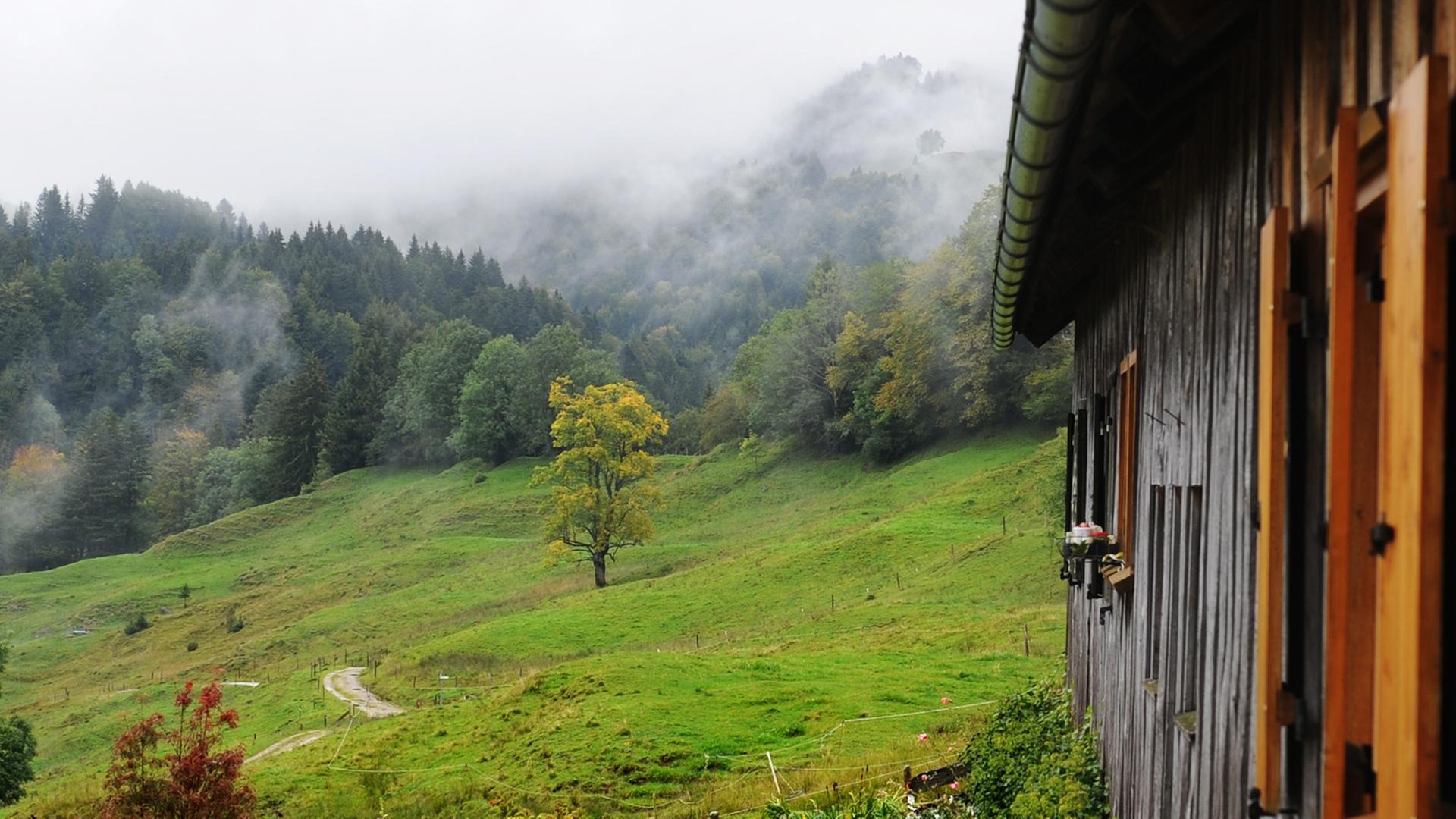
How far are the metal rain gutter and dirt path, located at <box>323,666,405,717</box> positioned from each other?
84.2 feet

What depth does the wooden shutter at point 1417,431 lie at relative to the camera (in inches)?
85.0

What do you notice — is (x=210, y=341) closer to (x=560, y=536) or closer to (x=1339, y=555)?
(x=560, y=536)

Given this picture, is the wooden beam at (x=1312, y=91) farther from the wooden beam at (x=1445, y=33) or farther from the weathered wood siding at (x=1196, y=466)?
the wooden beam at (x=1445, y=33)

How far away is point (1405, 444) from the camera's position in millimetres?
2227

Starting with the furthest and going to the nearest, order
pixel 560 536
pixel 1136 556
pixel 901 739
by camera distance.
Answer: pixel 560 536
pixel 901 739
pixel 1136 556

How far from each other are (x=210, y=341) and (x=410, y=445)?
5902 cm

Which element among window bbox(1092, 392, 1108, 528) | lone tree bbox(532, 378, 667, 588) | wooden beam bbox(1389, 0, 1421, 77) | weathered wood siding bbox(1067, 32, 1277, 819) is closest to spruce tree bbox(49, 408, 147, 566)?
lone tree bbox(532, 378, 667, 588)

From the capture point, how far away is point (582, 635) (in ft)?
117

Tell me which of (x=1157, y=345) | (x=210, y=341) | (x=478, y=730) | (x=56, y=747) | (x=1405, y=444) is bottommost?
(x=56, y=747)

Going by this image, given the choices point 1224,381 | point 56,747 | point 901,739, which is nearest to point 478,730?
point 901,739

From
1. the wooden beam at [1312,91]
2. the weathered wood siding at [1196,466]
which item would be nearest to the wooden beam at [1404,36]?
the wooden beam at [1312,91]

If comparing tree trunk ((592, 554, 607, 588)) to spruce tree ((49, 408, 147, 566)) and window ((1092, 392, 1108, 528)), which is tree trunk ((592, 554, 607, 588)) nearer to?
window ((1092, 392, 1108, 528))

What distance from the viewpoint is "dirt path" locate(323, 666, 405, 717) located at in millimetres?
29094

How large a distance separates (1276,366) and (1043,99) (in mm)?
1252
